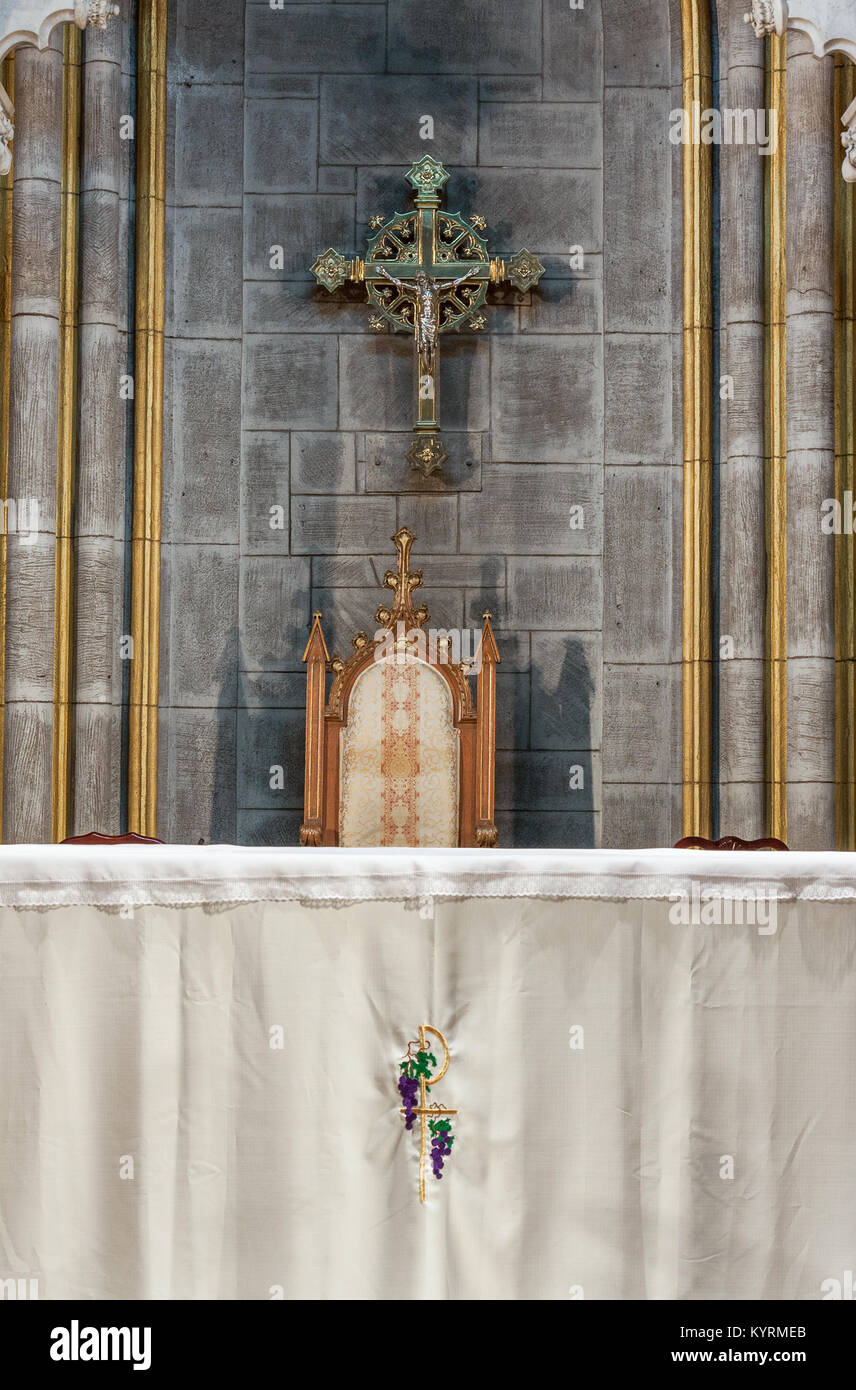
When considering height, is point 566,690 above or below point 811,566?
below

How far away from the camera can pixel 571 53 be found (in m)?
7.12

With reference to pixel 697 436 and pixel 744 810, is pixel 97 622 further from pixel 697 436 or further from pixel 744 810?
pixel 744 810

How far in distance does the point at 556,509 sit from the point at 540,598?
1.32 ft

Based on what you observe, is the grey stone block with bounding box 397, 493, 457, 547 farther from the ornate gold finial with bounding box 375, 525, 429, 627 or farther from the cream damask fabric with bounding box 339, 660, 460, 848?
the cream damask fabric with bounding box 339, 660, 460, 848

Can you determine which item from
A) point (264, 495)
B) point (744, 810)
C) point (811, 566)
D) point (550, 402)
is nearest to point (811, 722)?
point (744, 810)

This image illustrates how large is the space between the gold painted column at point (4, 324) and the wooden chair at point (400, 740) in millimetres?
1304

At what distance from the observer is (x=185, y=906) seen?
306 centimetres

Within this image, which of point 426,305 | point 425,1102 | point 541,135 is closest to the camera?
point 425,1102

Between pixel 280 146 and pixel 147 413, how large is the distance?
1.35 metres

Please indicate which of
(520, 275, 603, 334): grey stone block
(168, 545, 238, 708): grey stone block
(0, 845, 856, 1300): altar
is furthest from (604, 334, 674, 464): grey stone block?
(0, 845, 856, 1300): altar

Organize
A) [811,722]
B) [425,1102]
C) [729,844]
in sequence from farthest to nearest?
1. [811,722]
2. [729,844]
3. [425,1102]

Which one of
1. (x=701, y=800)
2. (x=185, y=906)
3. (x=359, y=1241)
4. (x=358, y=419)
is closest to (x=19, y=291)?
(x=358, y=419)
